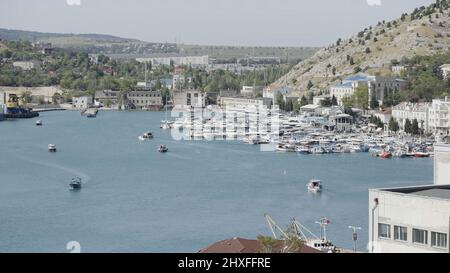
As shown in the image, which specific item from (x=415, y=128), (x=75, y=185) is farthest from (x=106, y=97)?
(x=75, y=185)

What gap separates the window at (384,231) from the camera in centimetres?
214

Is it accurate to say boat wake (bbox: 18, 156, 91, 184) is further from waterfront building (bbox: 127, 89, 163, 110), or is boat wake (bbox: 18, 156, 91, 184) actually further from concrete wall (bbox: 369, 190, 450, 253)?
waterfront building (bbox: 127, 89, 163, 110)

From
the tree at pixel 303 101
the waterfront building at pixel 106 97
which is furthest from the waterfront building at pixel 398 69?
the waterfront building at pixel 106 97

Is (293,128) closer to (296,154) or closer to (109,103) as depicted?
(296,154)

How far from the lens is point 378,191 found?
215 centimetres

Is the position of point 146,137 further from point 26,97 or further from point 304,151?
point 26,97

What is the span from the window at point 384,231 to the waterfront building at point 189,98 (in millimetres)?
17178

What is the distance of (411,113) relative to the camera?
1301 cm

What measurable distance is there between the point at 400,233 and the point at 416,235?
0.05 metres

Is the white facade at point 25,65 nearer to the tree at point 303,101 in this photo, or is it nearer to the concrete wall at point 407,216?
the tree at point 303,101

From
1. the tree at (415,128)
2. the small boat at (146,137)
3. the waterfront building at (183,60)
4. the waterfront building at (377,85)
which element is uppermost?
the waterfront building at (183,60)

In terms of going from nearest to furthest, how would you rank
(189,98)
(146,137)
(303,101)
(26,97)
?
1. (146,137)
2. (303,101)
3. (26,97)
4. (189,98)

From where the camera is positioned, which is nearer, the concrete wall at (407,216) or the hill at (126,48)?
the concrete wall at (407,216)
